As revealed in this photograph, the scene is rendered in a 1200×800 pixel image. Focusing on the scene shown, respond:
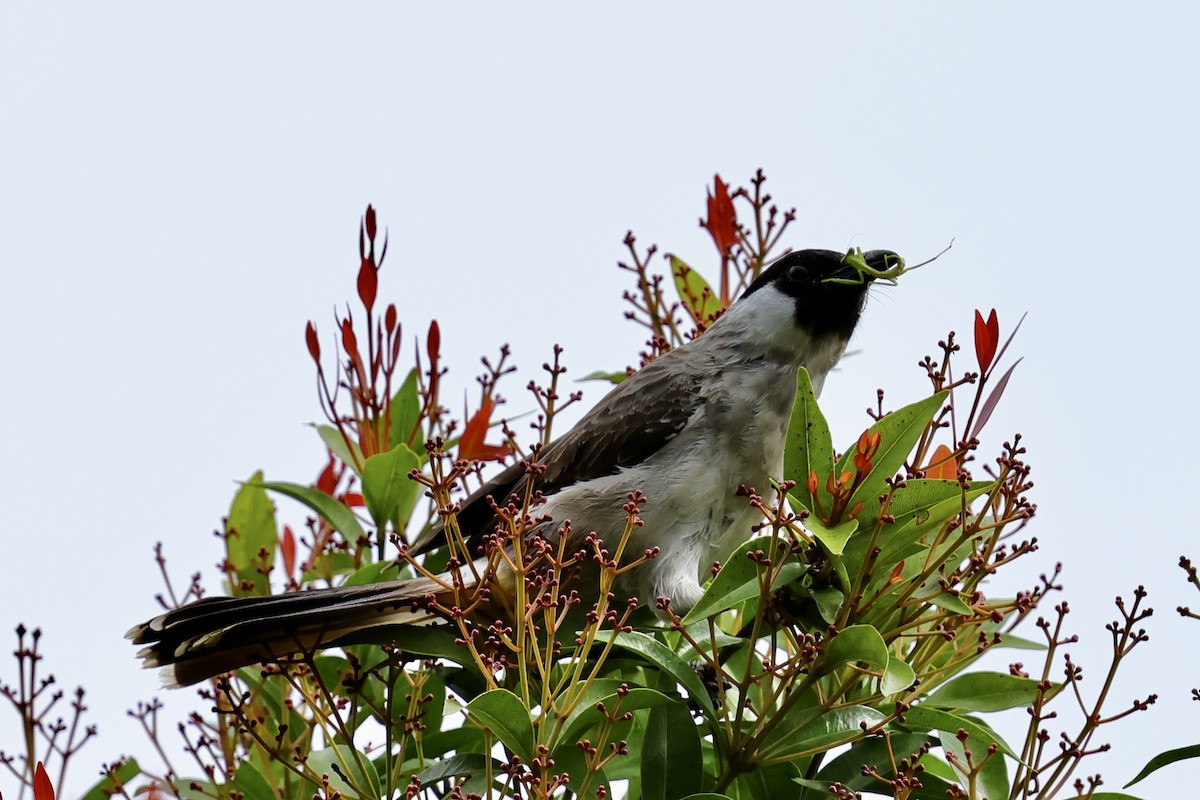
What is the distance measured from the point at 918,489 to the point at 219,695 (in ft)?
5.16

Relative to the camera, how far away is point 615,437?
300 cm

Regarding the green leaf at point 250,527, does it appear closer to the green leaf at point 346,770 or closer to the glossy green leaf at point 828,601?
the green leaf at point 346,770

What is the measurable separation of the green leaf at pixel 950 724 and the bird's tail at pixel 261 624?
0.89m

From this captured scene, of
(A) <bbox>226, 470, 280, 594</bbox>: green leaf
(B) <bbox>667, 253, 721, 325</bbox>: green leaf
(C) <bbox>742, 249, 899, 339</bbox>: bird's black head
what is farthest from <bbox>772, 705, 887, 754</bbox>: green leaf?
(A) <bbox>226, 470, 280, 594</bbox>: green leaf

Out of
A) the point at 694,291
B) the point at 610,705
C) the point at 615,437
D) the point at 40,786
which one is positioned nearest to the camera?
the point at 610,705

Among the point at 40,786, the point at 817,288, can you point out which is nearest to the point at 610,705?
the point at 40,786

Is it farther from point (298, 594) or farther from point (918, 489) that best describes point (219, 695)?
point (918, 489)

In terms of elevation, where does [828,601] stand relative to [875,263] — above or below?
below

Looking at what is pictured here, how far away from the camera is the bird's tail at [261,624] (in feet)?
7.81

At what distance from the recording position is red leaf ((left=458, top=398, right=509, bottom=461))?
118 inches

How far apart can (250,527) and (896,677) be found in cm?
177

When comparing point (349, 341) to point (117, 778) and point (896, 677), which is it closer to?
point (117, 778)

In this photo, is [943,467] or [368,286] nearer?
[943,467]

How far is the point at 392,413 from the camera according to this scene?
3014 millimetres
